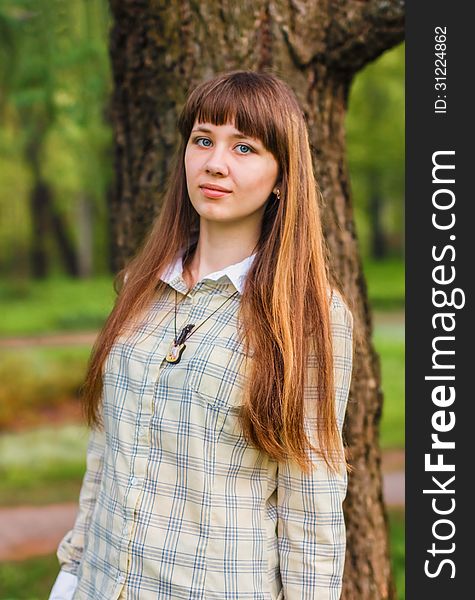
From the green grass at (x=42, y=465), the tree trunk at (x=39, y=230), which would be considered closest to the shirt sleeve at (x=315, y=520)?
the green grass at (x=42, y=465)

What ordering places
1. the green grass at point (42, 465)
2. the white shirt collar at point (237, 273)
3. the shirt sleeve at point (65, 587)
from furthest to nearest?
the green grass at point (42, 465)
the shirt sleeve at point (65, 587)
the white shirt collar at point (237, 273)

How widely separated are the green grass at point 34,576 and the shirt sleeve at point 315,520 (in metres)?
2.91

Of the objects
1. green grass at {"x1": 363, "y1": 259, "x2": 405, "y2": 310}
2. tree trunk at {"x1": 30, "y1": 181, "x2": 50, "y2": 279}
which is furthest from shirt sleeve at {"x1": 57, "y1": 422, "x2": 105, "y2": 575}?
tree trunk at {"x1": 30, "y1": 181, "x2": 50, "y2": 279}

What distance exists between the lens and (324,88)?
9.59ft

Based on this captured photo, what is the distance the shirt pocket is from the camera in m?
2.06

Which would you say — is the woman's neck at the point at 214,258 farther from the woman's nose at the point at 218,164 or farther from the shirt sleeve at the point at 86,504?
the shirt sleeve at the point at 86,504

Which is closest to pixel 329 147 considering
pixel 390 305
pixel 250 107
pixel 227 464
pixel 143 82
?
pixel 143 82

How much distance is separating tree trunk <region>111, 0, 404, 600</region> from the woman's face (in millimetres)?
747

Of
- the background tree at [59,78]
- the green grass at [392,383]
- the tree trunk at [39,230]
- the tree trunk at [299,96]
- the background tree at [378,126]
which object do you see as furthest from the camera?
the tree trunk at [39,230]

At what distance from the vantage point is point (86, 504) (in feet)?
8.07

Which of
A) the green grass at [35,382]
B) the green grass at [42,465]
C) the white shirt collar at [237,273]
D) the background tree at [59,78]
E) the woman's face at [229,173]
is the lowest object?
the green grass at [42,465]

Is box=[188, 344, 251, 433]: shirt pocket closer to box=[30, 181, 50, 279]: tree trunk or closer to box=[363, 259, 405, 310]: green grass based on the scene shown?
box=[363, 259, 405, 310]: green grass

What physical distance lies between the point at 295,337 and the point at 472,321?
103 cm

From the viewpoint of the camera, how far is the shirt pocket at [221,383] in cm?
206
